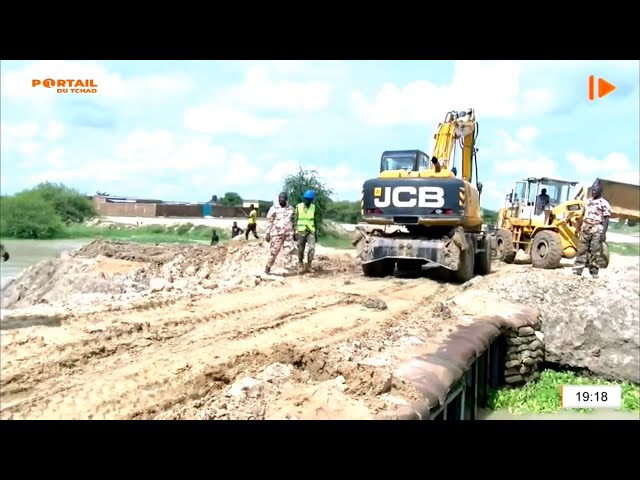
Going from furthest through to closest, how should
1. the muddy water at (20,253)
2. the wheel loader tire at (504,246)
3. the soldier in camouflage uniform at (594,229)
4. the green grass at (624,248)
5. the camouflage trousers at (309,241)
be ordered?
the wheel loader tire at (504,246), the green grass at (624,248), the camouflage trousers at (309,241), the soldier in camouflage uniform at (594,229), the muddy water at (20,253)

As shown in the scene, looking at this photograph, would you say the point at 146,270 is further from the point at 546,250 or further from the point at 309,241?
the point at 546,250

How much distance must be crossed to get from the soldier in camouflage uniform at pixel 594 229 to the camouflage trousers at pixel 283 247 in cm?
444

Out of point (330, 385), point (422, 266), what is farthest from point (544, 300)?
point (330, 385)

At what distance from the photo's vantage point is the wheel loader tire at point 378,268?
10.8m

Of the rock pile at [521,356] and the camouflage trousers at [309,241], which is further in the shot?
the camouflage trousers at [309,241]

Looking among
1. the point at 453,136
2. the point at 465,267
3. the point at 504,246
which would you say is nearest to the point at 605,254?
the point at 504,246

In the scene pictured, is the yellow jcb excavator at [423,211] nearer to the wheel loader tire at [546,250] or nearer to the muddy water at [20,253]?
the wheel loader tire at [546,250]

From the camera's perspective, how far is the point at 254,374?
436 centimetres

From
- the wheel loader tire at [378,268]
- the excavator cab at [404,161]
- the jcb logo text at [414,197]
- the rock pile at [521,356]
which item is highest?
the excavator cab at [404,161]

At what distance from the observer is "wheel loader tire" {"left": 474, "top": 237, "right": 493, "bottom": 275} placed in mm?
11859

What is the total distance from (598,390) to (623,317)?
326 cm

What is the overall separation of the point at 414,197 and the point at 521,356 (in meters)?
3.15
